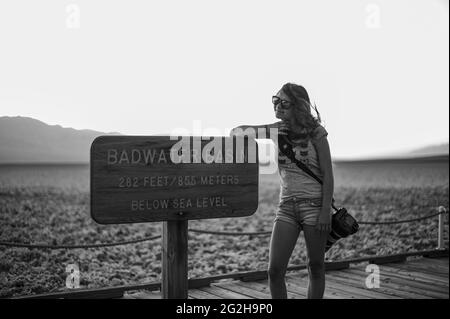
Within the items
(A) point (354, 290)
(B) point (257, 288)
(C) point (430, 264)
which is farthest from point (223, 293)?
(C) point (430, 264)

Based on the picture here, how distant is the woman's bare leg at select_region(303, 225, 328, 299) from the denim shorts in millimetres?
51

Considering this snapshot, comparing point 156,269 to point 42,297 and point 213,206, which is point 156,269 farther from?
point 213,206

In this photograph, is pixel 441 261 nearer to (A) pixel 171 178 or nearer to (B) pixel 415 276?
(B) pixel 415 276

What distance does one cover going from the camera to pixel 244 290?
5363 millimetres

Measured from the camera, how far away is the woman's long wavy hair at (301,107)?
3.20m

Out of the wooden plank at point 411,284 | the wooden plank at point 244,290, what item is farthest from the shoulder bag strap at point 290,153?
the wooden plank at point 411,284

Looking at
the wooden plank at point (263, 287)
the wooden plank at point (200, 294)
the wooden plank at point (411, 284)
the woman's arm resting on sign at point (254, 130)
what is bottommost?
the wooden plank at point (411, 284)

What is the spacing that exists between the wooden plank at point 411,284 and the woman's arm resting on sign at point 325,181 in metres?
2.85

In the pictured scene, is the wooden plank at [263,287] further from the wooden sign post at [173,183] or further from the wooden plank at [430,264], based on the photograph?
the wooden plank at [430,264]

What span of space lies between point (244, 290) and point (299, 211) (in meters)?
2.43

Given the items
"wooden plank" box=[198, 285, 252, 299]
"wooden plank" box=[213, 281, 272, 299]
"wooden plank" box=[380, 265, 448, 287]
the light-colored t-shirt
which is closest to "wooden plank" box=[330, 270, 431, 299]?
"wooden plank" box=[380, 265, 448, 287]

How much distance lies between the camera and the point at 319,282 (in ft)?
10.7

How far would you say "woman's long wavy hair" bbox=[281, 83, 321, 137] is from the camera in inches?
126

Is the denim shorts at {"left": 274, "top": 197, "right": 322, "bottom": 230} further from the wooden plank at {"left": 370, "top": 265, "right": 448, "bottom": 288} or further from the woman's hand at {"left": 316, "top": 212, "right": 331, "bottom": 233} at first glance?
the wooden plank at {"left": 370, "top": 265, "right": 448, "bottom": 288}
